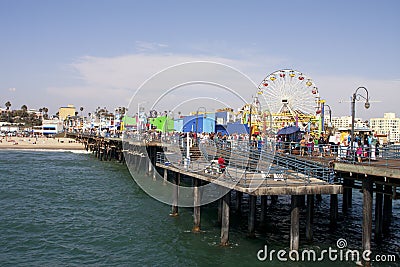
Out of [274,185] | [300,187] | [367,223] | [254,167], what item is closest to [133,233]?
[254,167]

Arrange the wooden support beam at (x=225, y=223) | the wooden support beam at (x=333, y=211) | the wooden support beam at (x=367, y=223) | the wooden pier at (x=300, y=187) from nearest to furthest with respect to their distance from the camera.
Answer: the wooden support beam at (x=367, y=223), the wooden pier at (x=300, y=187), the wooden support beam at (x=225, y=223), the wooden support beam at (x=333, y=211)

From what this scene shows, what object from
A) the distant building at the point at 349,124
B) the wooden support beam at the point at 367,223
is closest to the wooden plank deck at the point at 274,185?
the wooden support beam at the point at 367,223

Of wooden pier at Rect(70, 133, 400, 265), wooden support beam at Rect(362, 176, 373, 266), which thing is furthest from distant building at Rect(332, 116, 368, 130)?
wooden support beam at Rect(362, 176, 373, 266)

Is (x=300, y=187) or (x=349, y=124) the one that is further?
(x=349, y=124)

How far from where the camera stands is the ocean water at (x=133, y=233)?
16641mm

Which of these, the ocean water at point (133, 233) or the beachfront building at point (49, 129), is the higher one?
the beachfront building at point (49, 129)

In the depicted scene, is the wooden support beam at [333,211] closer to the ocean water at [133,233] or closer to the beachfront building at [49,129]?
the ocean water at [133,233]

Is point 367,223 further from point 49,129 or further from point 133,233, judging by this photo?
point 49,129

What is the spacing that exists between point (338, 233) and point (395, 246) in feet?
9.48

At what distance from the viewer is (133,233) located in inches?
798

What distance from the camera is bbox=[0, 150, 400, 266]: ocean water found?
1664cm

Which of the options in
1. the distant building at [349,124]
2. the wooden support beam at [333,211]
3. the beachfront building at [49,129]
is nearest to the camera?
the wooden support beam at [333,211]

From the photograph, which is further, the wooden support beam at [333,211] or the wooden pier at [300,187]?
the wooden support beam at [333,211]

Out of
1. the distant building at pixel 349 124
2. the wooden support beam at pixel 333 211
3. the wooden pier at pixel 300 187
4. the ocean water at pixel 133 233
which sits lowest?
the ocean water at pixel 133 233
